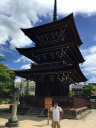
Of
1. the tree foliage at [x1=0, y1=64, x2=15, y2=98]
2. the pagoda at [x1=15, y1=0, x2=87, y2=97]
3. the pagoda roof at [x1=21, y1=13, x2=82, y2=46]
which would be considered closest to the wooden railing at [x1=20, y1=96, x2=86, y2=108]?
the pagoda at [x1=15, y1=0, x2=87, y2=97]

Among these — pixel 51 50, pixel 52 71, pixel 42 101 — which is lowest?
pixel 42 101

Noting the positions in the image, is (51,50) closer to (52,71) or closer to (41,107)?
(52,71)

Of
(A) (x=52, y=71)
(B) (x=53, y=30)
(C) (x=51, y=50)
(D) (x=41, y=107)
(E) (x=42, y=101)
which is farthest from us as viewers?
(B) (x=53, y=30)

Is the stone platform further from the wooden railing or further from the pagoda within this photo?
the pagoda

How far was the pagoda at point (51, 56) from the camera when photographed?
18558 millimetres

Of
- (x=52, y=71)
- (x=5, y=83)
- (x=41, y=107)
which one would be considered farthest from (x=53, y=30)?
(x=41, y=107)

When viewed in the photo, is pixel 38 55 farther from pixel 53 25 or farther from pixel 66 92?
pixel 66 92

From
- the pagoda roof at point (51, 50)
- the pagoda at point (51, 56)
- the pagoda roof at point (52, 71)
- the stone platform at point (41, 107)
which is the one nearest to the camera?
the stone platform at point (41, 107)

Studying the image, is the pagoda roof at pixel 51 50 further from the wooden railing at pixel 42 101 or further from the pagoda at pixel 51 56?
the wooden railing at pixel 42 101

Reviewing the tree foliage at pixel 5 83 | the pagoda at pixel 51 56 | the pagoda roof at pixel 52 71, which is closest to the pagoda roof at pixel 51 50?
the pagoda at pixel 51 56

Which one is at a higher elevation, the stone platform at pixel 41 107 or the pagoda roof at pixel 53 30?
the pagoda roof at pixel 53 30

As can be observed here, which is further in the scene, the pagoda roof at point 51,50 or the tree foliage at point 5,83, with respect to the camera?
the pagoda roof at point 51,50

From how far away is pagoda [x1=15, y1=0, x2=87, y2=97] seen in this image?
731 inches

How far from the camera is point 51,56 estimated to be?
20.5m
